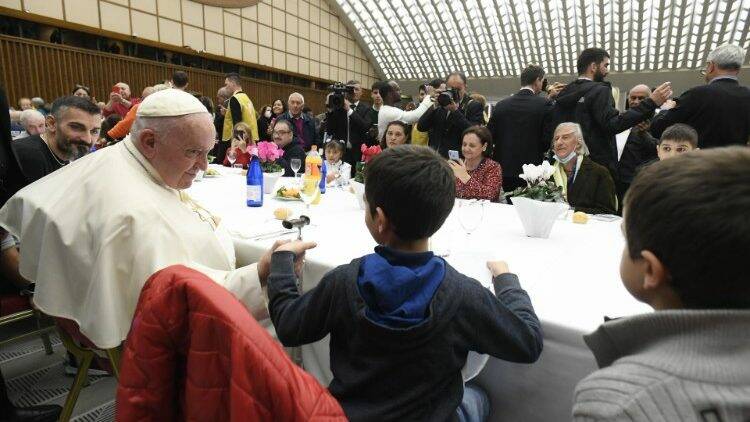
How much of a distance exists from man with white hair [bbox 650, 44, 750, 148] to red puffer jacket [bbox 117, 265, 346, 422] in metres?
3.64

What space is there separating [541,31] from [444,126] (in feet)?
51.3

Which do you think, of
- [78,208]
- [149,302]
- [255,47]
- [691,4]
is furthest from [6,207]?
[691,4]

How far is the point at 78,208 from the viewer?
1184mm

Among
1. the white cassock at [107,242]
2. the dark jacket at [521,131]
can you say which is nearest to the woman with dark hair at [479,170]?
the dark jacket at [521,131]

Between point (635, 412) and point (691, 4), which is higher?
point (691, 4)

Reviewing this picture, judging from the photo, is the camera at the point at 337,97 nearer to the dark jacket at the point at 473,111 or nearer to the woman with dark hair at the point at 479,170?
the dark jacket at the point at 473,111

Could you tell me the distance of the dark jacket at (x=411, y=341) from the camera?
0.82 meters

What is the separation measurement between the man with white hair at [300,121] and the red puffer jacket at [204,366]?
4.87 metres

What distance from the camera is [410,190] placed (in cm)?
88

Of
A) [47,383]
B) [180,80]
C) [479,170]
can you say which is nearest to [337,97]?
[180,80]

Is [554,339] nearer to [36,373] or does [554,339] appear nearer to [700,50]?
[36,373]

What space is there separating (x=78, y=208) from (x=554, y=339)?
1310 millimetres

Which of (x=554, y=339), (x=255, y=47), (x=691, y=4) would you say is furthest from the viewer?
(x=691, y=4)

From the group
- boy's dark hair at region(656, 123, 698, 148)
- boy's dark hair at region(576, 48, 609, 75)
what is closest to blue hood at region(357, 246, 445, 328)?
boy's dark hair at region(656, 123, 698, 148)
